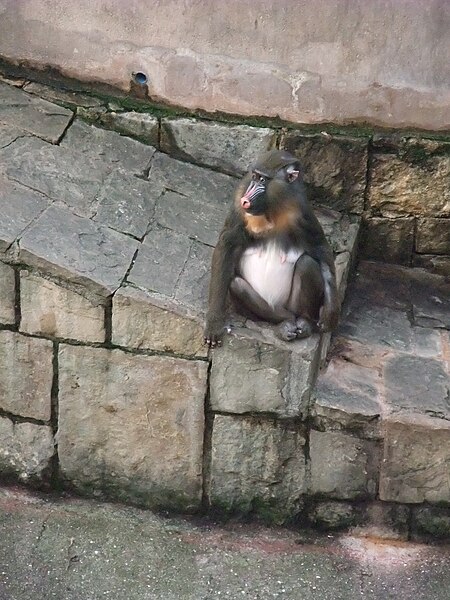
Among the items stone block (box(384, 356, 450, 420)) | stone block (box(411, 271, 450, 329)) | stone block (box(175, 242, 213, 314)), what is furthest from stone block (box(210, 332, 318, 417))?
stone block (box(411, 271, 450, 329))

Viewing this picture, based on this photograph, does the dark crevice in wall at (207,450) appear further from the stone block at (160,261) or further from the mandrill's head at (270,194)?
the mandrill's head at (270,194)

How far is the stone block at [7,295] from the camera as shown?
4461 millimetres

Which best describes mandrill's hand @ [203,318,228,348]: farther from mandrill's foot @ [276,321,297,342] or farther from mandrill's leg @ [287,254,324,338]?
mandrill's leg @ [287,254,324,338]

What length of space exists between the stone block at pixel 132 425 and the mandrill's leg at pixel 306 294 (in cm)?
58

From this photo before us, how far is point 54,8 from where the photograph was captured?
5543 millimetres

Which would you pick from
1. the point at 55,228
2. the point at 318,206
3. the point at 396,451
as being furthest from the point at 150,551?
the point at 318,206

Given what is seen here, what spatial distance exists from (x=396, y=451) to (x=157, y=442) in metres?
1.28

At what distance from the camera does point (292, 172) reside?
4.39 metres

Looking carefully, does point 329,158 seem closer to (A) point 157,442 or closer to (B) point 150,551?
(A) point 157,442

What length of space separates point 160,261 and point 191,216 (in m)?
0.59

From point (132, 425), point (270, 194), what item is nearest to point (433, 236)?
point (270, 194)

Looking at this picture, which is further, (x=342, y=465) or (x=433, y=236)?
(x=433, y=236)

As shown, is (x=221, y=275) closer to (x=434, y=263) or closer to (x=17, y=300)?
(x=17, y=300)

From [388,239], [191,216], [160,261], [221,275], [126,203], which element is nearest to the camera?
[221,275]
